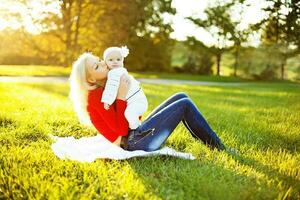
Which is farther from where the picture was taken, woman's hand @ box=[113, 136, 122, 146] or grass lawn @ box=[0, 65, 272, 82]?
grass lawn @ box=[0, 65, 272, 82]

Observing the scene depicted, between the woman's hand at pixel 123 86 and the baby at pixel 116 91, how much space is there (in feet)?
0.17

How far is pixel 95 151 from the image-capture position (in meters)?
4.91

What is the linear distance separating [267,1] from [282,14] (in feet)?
1.30

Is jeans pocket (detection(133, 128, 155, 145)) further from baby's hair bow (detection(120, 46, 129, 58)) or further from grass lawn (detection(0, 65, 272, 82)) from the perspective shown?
grass lawn (detection(0, 65, 272, 82))

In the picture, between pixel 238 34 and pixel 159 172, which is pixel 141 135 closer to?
pixel 159 172

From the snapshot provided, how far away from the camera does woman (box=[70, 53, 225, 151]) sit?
4.69 metres

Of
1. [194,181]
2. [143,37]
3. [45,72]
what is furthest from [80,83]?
[143,37]

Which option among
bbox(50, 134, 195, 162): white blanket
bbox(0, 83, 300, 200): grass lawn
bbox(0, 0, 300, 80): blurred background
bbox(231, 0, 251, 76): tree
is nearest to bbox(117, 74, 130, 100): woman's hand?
bbox(50, 134, 195, 162): white blanket

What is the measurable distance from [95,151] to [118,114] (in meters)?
0.57

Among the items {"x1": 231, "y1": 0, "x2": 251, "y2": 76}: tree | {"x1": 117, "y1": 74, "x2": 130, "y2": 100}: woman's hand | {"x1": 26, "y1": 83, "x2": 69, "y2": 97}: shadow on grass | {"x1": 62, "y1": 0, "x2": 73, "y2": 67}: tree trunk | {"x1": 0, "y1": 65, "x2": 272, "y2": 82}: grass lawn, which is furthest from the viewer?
{"x1": 231, "y1": 0, "x2": 251, "y2": 76}: tree

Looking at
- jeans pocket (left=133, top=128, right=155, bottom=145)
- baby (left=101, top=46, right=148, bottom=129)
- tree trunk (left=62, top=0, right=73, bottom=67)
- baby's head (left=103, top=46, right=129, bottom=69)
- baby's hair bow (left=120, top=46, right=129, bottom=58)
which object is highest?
tree trunk (left=62, top=0, right=73, bottom=67)

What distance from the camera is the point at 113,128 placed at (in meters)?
4.73

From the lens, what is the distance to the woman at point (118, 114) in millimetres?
4688

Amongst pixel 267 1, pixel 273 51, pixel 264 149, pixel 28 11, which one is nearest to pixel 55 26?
pixel 28 11
